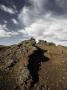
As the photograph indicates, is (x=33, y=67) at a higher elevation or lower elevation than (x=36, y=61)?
lower

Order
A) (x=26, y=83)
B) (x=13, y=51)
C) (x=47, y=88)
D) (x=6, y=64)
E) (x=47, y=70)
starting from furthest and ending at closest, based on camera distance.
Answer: (x=13, y=51)
(x=6, y=64)
(x=47, y=70)
(x=26, y=83)
(x=47, y=88)

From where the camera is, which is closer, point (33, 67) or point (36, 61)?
point (33, 67)

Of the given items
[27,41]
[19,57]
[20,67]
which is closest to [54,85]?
[20,67]

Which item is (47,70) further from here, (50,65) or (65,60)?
(65,60)

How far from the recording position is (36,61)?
8350 cm

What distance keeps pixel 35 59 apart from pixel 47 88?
1988 centimetres

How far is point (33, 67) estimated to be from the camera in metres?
80.0

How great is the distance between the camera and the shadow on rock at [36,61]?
2955 inches

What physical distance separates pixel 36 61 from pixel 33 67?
4387mm

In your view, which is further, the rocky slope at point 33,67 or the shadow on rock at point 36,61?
the shadow on rock at point 36,61

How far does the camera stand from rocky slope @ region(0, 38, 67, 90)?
70.4m

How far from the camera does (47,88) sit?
6744cm

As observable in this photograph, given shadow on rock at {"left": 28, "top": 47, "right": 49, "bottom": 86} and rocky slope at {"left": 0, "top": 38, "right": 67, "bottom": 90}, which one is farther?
shadow on rock at {"left": 28, "top": 47, "right": 49, "bottom": 86}

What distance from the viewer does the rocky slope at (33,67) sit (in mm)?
70438
